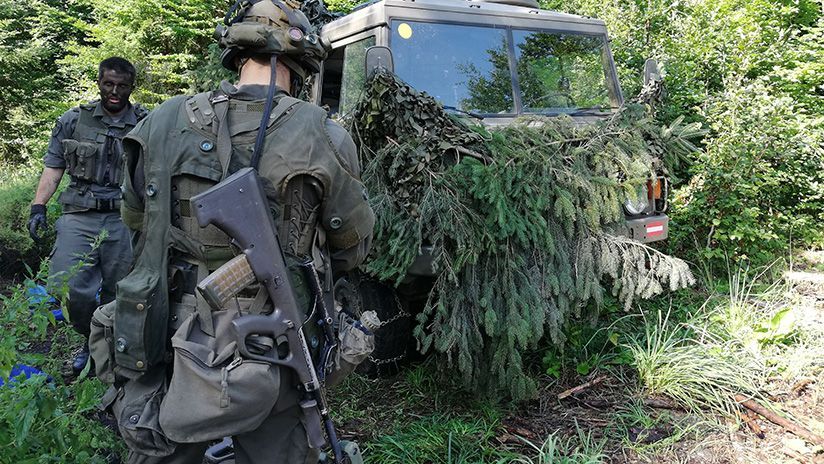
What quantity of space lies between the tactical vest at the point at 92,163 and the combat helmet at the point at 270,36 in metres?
2.13

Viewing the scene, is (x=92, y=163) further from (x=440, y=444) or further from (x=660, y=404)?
(x=660, y=404)

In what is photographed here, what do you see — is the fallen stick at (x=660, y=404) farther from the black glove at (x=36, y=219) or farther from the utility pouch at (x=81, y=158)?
the black glove at (x=36, y=219)

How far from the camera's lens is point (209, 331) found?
1.68 metres

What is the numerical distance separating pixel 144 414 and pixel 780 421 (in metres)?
2.98

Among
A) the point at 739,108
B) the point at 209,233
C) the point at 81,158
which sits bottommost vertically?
the point at 209,233

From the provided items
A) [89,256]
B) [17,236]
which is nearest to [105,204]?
[89,256]

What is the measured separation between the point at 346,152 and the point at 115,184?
248 centimetres

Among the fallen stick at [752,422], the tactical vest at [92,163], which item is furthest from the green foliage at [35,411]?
the fallen stick at [752,422]

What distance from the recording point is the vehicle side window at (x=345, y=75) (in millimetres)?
3756

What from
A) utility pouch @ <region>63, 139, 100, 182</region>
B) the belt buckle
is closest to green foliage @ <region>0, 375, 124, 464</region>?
the belt buckle

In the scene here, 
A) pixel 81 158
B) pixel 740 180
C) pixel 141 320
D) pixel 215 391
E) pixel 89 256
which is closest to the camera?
pixel 215 391

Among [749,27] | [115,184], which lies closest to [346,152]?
[115,184]

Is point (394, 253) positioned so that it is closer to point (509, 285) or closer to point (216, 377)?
point (509, 285)

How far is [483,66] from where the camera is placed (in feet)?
12.7
